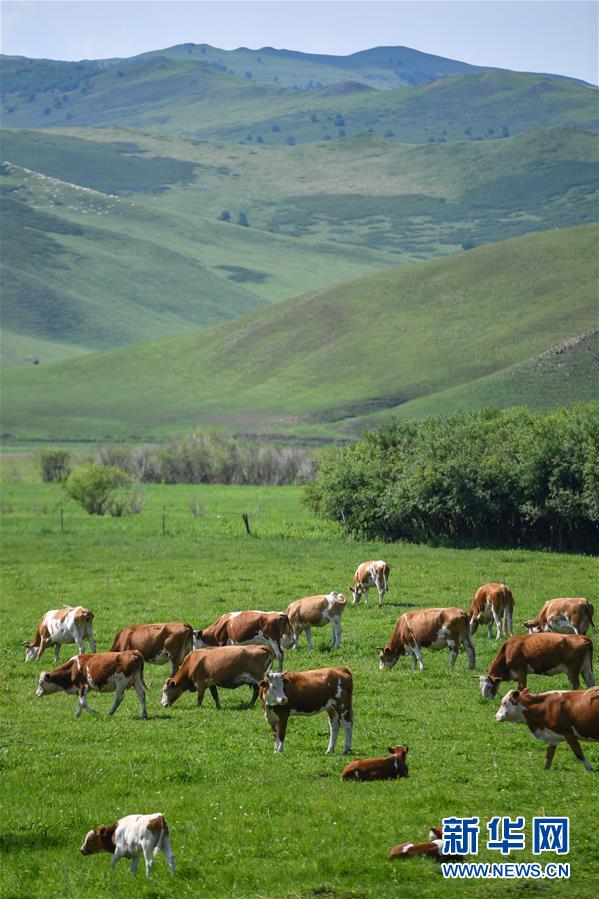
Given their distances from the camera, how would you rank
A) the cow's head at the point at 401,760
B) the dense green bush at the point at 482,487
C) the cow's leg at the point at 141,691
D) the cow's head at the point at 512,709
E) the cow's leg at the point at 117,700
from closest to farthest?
1. the cow's head at the point at 401,760
2. the cow's head at the point at 512,709
3. the cow's leg at the point at 141,691
4. the cow's leg at the point at 117,700
5. the dense green bush at the point at 482,487

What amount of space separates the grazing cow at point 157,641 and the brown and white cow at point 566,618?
8.13 metres

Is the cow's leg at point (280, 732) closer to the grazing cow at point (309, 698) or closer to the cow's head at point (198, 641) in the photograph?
the grazing cow at point (309, 698)

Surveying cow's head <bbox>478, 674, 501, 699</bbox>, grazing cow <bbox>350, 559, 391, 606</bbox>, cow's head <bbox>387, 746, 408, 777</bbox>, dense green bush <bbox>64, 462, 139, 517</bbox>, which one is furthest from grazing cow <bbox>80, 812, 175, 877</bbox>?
dense green bush <bbox>64, 462, 139, 517</bbox>

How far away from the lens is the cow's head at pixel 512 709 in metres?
19.2

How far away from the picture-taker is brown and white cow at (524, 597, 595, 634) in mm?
29625

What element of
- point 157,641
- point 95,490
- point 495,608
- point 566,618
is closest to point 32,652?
point 157,641

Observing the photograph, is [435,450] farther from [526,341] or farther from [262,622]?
[526,341]

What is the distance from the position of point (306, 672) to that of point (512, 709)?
3.29m

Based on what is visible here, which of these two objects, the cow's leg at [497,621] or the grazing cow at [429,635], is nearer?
the grazing cow at [429,635]

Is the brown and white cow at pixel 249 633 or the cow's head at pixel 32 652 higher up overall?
the brown and white cow at pixel 249 633

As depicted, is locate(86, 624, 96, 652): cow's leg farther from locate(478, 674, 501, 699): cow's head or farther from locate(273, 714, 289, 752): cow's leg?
locate(478, 674, 501, 699): cow's head

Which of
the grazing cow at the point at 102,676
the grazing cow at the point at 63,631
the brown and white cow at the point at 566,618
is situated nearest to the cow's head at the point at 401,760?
the grazing cow at the point at 102,676

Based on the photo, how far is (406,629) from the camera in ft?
91.7

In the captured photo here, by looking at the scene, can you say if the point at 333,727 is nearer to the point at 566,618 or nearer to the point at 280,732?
the point at 280,732
